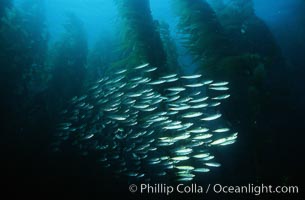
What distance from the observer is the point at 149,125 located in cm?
763

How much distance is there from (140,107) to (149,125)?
0.51 meters

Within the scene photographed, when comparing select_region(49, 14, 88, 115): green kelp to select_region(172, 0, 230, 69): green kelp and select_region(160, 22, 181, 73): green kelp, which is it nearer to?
select_region(160, 22, 181, 73): green kelp

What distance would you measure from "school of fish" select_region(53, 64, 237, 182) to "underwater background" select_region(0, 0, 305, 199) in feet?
0.12

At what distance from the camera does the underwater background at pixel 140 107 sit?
734 centimetres

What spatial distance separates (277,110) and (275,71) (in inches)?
71.8

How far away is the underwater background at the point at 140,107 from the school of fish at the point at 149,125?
0.04 metres

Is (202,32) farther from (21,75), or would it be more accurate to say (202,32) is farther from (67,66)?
(21,75)

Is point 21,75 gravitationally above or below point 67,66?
below

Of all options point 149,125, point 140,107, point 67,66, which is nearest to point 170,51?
point 140,107

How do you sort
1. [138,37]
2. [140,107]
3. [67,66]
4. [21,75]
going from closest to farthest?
[140,107] → [138,37] → [21,75] → [67,66]

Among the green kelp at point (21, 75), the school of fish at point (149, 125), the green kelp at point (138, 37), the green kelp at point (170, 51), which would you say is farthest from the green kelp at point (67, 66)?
the green kelp at point (170, 51)

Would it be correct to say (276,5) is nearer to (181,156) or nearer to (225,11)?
(225,11)

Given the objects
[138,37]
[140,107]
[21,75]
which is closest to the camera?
[140,107]

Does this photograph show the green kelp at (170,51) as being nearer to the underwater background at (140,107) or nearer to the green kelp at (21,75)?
the underwater background at (140,107)
